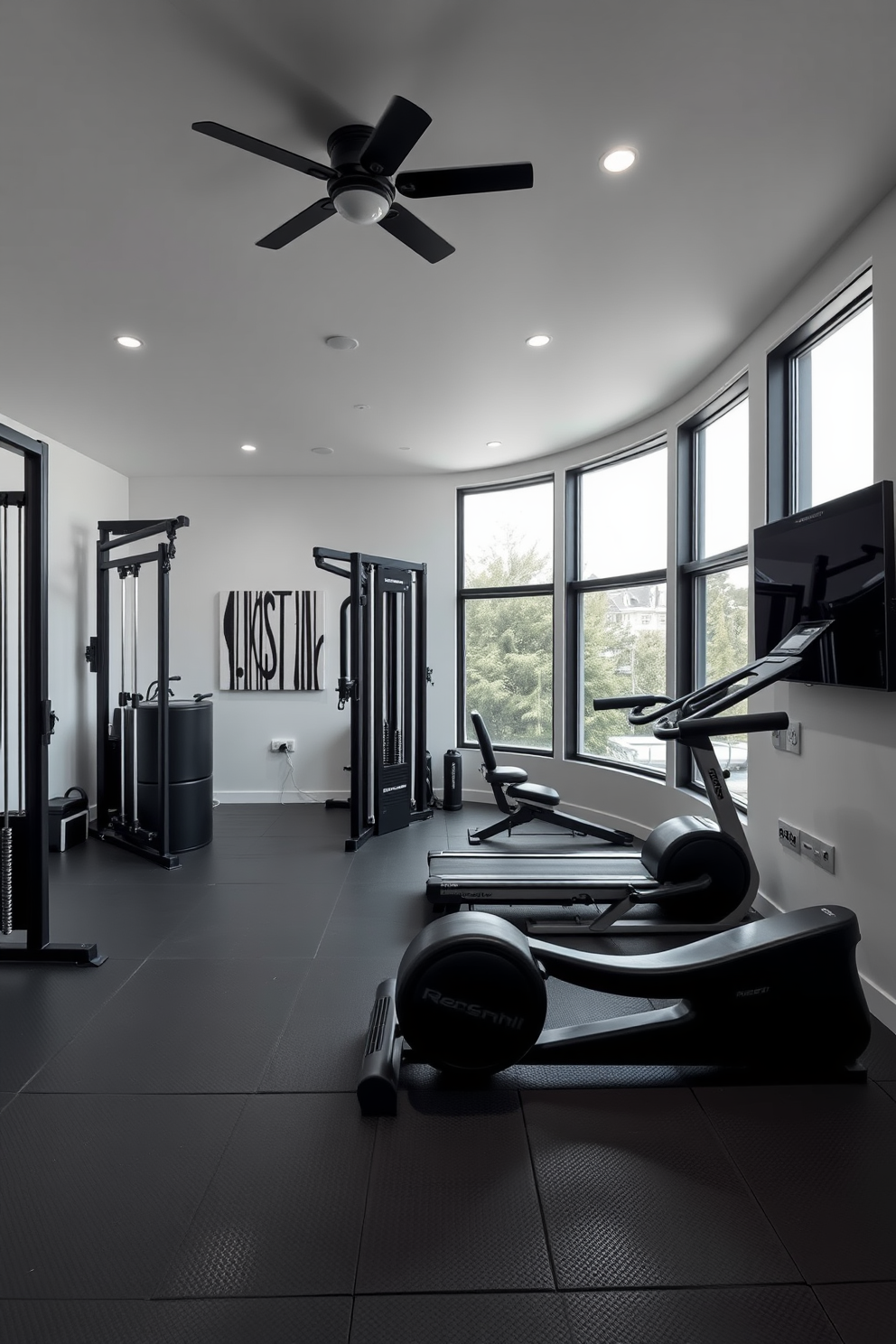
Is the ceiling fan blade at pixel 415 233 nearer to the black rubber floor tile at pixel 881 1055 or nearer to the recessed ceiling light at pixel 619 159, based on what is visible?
the recessed ceiling light at pixel 619 159

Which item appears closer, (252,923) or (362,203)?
(362,203)

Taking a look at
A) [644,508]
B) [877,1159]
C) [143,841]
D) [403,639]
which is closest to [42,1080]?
[877,1159]

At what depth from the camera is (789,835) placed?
11.0ft

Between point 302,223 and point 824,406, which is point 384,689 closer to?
point 824,406

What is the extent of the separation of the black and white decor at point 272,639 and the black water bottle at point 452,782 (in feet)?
4.75

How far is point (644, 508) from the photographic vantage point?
5336 mm

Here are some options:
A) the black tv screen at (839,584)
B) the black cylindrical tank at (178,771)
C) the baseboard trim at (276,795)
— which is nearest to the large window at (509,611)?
the baseboard trim at (276,795)

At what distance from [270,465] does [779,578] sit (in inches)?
183

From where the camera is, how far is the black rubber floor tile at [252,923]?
130 inches

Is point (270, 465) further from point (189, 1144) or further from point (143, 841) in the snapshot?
point (189, 1144)

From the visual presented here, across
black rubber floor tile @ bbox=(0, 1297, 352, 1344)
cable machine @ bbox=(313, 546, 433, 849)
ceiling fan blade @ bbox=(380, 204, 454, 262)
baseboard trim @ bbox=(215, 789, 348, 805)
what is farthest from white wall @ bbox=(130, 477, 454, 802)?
black rubber floor tile @ bbox=(0, 1297, 352, 1344)

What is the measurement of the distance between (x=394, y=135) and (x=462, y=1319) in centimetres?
290

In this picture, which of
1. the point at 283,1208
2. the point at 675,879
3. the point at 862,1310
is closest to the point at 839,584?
the point at 675,879

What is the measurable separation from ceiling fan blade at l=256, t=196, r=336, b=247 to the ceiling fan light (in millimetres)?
35
